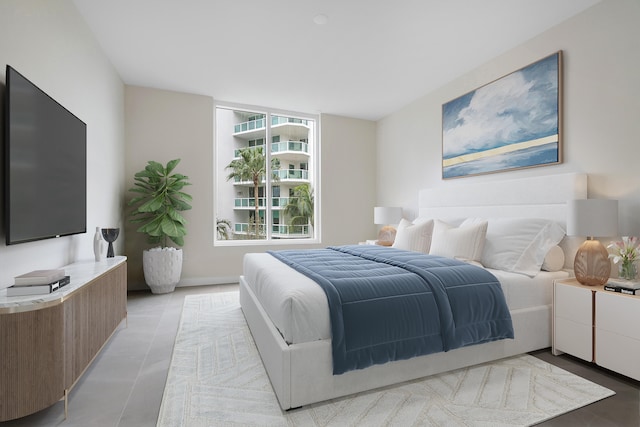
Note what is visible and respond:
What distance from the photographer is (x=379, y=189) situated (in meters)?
5.82

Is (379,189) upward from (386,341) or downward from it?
upward

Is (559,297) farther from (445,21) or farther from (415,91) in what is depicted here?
(415,91)

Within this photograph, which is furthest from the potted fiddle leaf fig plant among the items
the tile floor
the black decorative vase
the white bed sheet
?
the white bed sheet

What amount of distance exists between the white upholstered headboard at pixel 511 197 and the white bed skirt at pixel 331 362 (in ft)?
3.09

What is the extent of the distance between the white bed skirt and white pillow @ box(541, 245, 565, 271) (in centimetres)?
39

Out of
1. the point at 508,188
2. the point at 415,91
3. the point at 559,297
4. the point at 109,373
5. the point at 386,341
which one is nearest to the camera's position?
the point at 386,341

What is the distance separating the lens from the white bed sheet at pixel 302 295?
1770mm

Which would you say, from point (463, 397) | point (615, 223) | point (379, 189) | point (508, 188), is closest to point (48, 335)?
point (463, 397)

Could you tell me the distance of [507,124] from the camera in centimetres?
334

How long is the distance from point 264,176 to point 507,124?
3578mm

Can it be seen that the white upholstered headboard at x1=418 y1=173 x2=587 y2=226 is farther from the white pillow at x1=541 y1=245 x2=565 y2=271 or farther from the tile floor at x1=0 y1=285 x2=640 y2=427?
the tile floor at x1=0 y1=285 x2=640 y2=427

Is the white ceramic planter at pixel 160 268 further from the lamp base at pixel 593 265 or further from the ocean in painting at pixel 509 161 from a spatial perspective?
the lamp base at pixel 593 265

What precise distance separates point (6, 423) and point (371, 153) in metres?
5.45

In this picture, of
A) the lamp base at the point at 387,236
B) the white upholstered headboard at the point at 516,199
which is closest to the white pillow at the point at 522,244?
the white upholstered headboard at the point at 516,199
